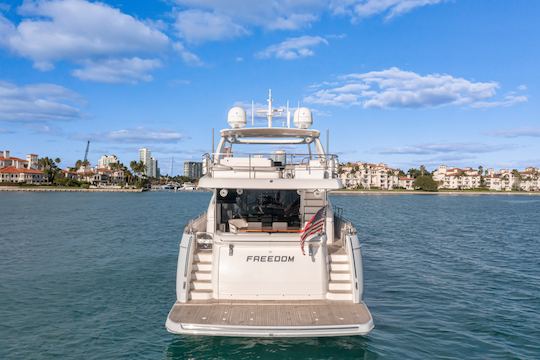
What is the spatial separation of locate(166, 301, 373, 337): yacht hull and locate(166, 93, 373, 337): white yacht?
17 mm

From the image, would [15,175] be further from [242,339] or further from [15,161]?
[242,339]

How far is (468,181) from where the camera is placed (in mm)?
170000

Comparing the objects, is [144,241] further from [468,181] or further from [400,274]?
[468,181]

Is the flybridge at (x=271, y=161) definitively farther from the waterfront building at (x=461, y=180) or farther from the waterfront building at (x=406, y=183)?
the waterfront building at (x=461, y=180)

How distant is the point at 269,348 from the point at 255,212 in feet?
13.1

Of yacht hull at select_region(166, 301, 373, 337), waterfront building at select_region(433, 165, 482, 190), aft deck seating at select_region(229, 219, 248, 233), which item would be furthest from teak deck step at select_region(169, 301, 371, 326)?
waterfront building at select_region(433, 165, 482, 190)

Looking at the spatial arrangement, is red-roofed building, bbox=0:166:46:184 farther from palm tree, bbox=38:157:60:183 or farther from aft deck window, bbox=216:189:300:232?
aft deck window, bbox=216:189:300:232

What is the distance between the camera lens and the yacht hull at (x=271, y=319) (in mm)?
6914

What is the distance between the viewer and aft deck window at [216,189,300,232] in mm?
9320

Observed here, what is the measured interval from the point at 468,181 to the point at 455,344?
180 m

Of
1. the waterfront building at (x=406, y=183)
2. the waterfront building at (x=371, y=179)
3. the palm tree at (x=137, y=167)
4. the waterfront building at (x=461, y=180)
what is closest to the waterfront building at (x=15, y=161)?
the palm tree at (x=137, y=167)

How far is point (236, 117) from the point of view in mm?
11305

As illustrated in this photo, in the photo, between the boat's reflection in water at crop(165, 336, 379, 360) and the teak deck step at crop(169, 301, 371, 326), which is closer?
the teak deck step at crop(169, 301, 371, 326)

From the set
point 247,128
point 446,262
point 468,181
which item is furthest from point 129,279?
point 468,181
